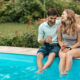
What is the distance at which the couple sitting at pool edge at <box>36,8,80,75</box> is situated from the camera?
4.81 meters

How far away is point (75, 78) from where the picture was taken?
4.80 metres

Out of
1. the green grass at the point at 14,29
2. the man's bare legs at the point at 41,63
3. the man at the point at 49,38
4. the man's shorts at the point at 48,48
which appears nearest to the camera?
the man's bare legs at the point at 41,63

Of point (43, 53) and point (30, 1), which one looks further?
point (30, 1)

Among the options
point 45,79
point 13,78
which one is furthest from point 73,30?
point 13,78

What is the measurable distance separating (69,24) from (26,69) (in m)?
1.23

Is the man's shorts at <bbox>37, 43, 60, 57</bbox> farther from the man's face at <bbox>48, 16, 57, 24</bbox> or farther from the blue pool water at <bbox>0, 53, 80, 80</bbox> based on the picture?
the man's face at <bbox>48, 16, 57, 24</bbox>

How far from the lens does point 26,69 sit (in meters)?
5.25

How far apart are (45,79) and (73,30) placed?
1.06m

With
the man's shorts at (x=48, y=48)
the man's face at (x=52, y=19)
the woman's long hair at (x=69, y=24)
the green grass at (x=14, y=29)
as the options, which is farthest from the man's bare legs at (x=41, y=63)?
the green grass at (x=14, y=29)

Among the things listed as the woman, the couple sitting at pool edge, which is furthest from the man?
the woman

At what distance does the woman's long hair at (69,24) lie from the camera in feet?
16.1

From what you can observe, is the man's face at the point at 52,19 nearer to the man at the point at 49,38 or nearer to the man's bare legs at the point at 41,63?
the man at the point at 49,38

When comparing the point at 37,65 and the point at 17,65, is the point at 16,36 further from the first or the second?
the point at 37,65

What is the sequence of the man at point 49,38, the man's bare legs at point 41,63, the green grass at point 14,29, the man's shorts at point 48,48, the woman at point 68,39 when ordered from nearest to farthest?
the woman at point 68,39
the man's bare legs at point 41,63
the man at point 49,38
the man's shorts at point 48,48
the green grass at point 14,29
